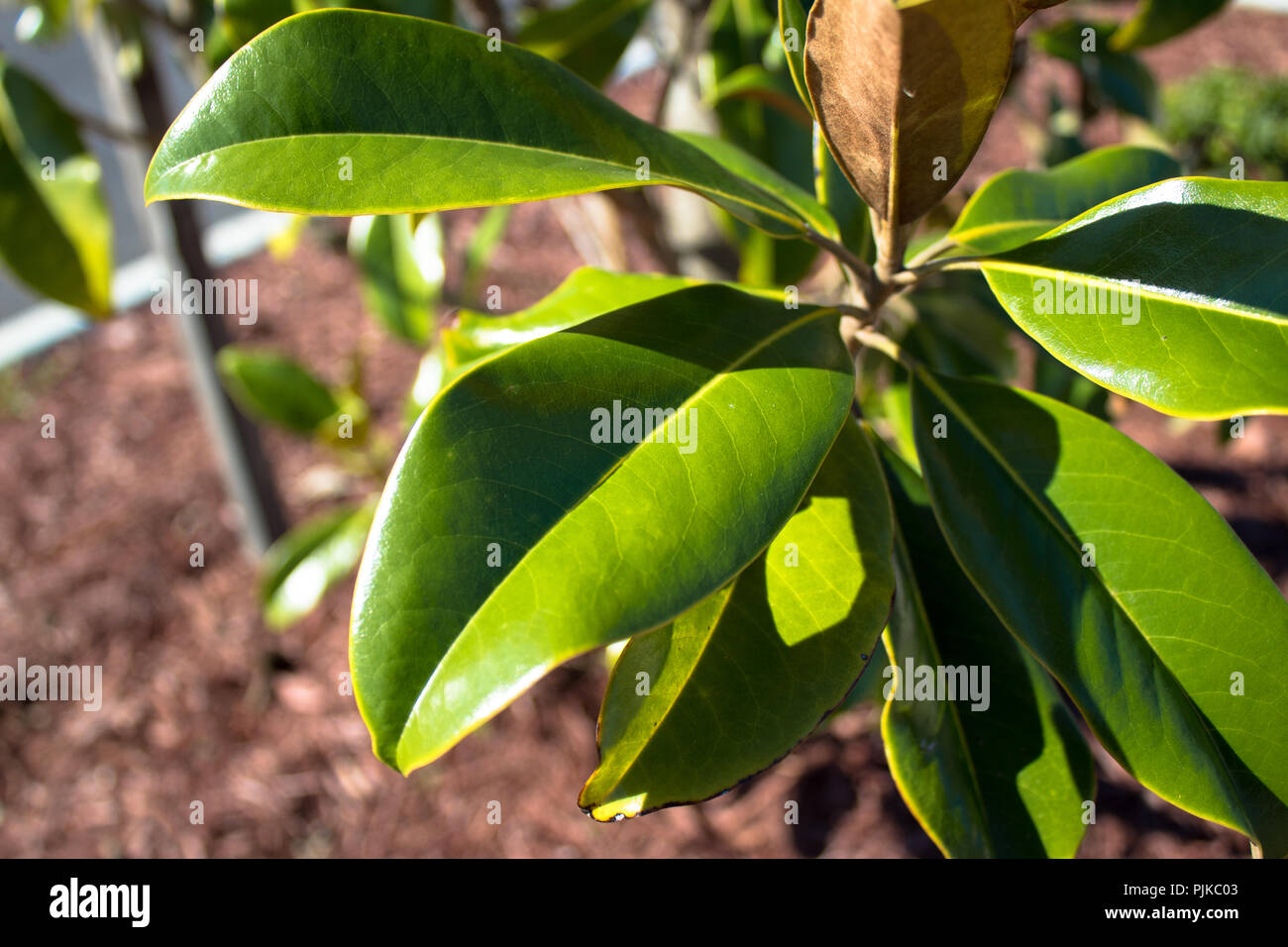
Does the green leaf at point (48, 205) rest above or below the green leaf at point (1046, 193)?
above

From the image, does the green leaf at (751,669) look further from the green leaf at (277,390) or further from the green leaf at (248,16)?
the green leaf at (277,390)

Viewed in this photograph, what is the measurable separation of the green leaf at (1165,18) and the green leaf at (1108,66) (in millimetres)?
337

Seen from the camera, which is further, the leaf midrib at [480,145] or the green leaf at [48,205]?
the green leaf at [48,205]

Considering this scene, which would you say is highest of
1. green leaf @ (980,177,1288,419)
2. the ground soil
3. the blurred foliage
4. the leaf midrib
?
the blurred foliage

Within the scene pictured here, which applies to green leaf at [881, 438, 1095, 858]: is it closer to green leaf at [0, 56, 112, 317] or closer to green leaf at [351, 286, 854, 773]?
green leaf at [351, 286, 854, 773]

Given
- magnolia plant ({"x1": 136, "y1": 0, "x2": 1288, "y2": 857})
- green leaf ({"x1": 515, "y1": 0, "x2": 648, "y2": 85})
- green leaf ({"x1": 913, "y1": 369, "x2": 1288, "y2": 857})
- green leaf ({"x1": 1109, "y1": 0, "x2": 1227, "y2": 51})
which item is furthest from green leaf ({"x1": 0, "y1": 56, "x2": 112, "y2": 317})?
green leaf ({"x1": 1109, "y1": 0, "x2": 1227, "y2": 51})

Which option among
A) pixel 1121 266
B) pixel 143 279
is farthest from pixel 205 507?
pixel 1121 266

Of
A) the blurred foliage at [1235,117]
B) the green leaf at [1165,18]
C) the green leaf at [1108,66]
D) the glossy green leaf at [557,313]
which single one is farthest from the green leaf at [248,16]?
the blurred foliage at [1235,117]

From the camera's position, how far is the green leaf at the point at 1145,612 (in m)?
0.84

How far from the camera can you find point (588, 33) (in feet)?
5.45

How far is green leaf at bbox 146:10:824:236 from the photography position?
78 centimetres

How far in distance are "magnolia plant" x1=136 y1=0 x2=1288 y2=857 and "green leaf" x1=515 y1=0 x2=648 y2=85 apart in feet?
2.66

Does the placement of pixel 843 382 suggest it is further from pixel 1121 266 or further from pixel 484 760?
pixel 484 760

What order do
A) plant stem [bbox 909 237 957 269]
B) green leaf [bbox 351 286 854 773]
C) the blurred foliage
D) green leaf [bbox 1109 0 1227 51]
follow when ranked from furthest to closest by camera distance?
the blurred foliage, green leaf [bbox 1109 0 1227 51], plant stem [bbox 909 237 957 269], green leaf [bbox 351 286 854 773]
